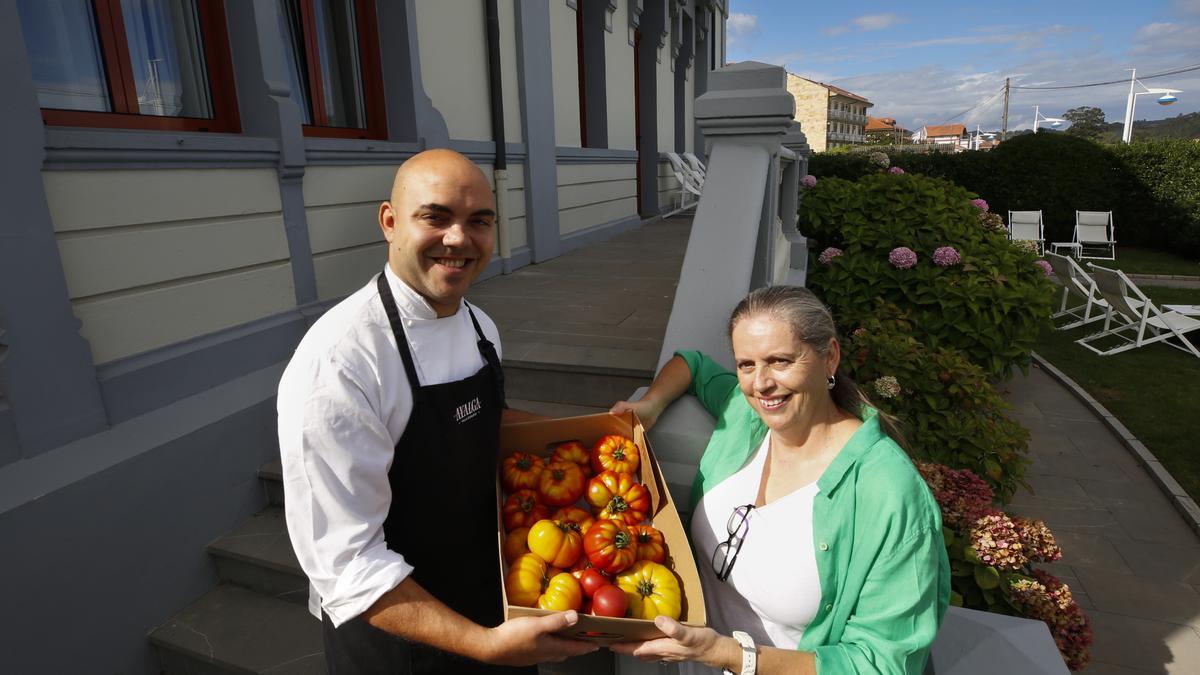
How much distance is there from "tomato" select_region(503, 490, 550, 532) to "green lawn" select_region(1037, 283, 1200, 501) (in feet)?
18.8

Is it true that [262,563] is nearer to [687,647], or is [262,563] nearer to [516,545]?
[516,545]

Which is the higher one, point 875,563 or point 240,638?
point 875,563

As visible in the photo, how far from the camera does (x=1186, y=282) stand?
41.8 ft

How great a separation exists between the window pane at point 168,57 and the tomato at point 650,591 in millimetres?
3143

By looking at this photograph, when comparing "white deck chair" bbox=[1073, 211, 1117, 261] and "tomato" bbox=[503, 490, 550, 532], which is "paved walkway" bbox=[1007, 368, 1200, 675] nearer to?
"tomato" bbox=[503, 490, 550, 532]

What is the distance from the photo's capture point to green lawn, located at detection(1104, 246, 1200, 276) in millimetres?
13805

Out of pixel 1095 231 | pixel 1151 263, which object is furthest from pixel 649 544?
pixel 1095 231

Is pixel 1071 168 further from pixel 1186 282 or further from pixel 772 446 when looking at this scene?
pixel 772 446

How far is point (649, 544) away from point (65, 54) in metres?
3.17

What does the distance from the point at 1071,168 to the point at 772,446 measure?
18.9m

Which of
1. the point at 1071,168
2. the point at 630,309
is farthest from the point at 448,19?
the point at 1071,168

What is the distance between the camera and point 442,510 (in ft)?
5.33

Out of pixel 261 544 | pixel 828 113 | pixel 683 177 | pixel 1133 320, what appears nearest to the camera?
pixel 261 544

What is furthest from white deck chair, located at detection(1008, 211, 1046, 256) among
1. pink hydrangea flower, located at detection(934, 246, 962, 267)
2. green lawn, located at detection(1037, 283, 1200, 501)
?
pink hydrangea flower, located at detection(934, 246, 962, 267)
